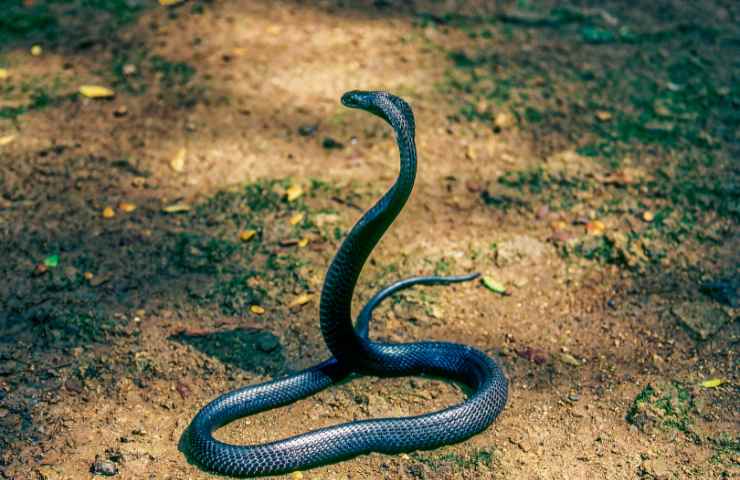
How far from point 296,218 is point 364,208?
0.53 metres

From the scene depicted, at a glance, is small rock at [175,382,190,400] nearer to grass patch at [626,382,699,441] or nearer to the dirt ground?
the dirt ground

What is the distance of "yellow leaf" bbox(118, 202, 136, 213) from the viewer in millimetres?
6115

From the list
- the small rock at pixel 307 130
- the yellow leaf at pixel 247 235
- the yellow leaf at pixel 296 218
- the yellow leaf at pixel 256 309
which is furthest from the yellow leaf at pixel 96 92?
the yellow leaf at pixel 256 309

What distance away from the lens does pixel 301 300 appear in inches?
215

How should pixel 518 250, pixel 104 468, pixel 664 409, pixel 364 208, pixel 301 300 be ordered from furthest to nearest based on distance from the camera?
pixel 364 208 → pixel 518 250 → pixel 301 300 → pixel 664 409 → pixel 104 468

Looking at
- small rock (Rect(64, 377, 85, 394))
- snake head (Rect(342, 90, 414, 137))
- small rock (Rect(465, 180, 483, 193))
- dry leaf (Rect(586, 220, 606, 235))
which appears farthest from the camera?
small rock (Rect(465, 180, 483, 193))

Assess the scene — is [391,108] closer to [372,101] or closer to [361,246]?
[372,101]

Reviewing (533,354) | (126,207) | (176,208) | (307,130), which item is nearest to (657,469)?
(533,354)

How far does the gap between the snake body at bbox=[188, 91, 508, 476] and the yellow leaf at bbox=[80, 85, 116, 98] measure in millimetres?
3523

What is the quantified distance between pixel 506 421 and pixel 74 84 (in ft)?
16.2

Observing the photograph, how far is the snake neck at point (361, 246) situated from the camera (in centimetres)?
408

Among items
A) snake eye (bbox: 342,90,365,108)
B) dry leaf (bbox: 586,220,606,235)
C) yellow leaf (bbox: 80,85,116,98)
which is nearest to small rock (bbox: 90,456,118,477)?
snake eye (bbox: 342,90,365,108)

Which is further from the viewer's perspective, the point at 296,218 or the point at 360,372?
the point at 296,218

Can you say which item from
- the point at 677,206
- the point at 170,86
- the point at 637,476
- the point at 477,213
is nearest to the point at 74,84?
the point at 170,86
